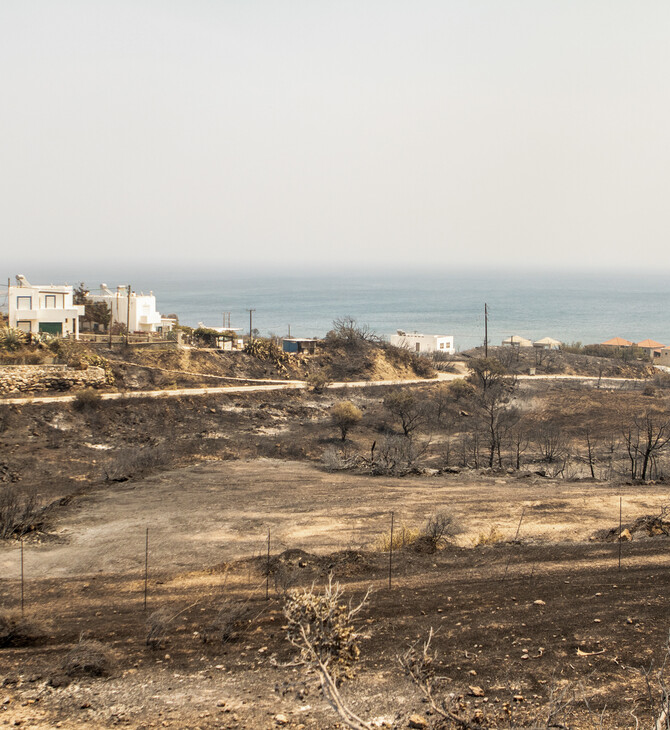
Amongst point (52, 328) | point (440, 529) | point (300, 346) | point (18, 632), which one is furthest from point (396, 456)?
point (52, 328)

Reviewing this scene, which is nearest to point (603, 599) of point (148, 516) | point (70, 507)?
point (148, 516)

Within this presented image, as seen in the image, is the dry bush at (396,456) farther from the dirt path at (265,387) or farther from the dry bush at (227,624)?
the dry bush at (227,624)

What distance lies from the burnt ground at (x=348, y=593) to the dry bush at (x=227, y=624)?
16 cm

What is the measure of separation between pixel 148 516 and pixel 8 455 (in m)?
10.9

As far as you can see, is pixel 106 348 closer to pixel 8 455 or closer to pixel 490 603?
pixel 8 455

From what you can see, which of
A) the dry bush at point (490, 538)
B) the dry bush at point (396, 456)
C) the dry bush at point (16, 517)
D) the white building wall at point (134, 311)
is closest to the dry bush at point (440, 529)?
the dry bush at point (490, 538)

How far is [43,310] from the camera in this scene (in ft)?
153

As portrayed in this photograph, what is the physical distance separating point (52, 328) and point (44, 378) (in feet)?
31.1

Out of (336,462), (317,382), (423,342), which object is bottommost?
(336,462)

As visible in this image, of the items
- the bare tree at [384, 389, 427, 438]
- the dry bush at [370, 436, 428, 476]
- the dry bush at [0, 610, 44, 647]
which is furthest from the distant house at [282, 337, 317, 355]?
the dry bush at [0, 610, 44, 647]

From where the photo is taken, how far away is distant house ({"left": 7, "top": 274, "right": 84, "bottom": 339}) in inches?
1800

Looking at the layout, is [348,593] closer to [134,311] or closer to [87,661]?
[87,661]

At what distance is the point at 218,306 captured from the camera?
16362 centimetres

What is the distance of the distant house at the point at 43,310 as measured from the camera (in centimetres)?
4572
